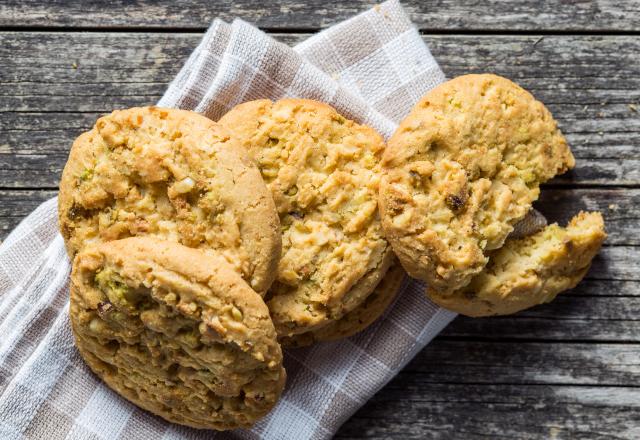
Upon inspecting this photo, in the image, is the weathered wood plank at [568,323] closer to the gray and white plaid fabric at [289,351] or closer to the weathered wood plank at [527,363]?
the weathered wood plank at [527,363]

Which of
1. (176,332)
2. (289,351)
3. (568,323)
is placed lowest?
(289,351)

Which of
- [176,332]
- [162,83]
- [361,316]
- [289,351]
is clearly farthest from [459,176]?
[162,83]

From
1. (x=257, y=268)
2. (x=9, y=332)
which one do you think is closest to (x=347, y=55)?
(x=257, y=268)

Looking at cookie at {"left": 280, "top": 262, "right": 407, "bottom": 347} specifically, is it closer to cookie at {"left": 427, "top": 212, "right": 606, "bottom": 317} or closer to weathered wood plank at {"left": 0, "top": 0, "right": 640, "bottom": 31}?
cookie at {"left": 427, "top": 212, "right": 606, "bottom": 317}

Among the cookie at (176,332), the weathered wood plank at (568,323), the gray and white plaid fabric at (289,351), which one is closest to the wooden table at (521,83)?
the weathered wood plank at (568,323)

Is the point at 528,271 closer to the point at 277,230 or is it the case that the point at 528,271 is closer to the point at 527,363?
the point at 527,363
